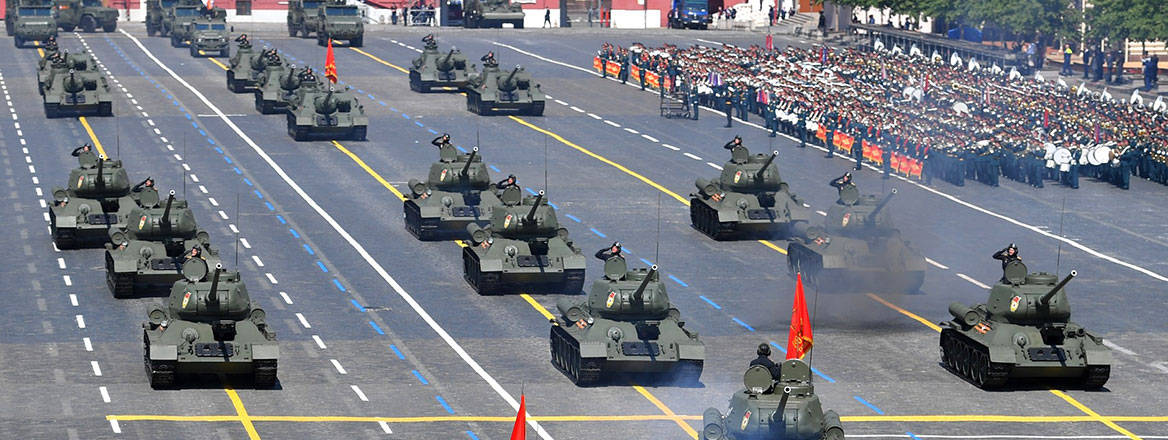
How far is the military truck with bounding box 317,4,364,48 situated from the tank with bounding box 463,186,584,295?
219 feet

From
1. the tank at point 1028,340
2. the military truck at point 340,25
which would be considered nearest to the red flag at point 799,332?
the tank at point 1028,340

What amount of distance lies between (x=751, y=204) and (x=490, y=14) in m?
79.2

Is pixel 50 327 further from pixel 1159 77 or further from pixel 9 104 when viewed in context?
pixel 1159 77

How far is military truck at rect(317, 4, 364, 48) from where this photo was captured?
12300cm

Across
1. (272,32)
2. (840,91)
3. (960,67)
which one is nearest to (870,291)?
(840,91)

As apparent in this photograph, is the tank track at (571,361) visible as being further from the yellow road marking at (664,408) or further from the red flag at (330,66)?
the red flag at (330,66)

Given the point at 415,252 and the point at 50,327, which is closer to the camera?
the point at 50,327

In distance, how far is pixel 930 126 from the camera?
80750 millimetres

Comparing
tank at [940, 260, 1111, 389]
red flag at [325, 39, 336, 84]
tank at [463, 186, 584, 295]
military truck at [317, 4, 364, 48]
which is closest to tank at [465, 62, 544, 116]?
red flag at [325, 39, 336, 84]

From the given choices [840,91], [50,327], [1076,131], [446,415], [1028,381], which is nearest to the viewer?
[446,415]

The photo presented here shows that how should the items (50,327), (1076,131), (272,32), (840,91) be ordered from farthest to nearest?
(272,32)
(840,91)
(1076,131)
(50,327)

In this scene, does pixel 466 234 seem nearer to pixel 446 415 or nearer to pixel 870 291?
pixel 870 291

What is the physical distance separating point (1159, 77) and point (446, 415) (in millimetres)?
76719

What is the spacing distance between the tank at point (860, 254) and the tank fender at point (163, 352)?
59.9ft
